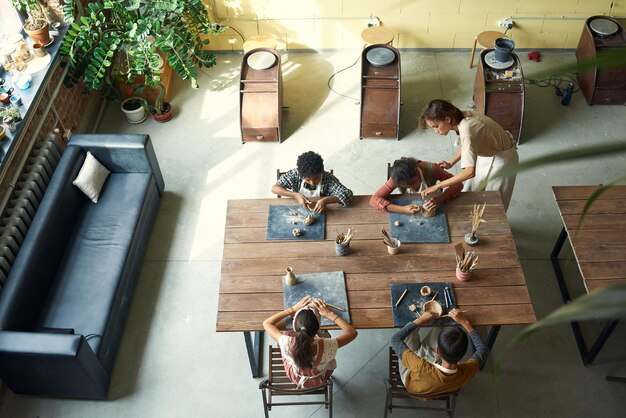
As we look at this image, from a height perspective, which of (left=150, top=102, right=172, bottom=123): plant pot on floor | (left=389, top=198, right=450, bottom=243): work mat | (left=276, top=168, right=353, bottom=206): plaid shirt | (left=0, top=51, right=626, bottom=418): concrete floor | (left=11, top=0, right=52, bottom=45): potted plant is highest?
(left=11, top=0, right=52, bottom=45): potted plant

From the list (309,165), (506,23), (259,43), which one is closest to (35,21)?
(259,43)

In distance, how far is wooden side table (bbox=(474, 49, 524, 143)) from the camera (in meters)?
5.50

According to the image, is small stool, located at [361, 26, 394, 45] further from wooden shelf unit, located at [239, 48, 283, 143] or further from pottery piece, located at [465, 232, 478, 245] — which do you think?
pottery piece, located at [465, 232, 478, 245]

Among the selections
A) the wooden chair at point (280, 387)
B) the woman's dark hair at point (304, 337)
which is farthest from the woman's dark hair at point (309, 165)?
the wooden chair at point (280, 387)

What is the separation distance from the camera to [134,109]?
596cm

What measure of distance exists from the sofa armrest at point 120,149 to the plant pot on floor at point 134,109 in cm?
109

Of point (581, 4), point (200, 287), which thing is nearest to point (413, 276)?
point (200, 287)

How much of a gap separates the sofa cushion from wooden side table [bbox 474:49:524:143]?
10.4 ft

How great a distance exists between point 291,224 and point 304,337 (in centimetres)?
107

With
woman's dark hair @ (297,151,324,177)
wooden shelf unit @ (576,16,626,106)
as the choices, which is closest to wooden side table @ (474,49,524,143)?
wooden shelf unit @ (576,16,626,106)

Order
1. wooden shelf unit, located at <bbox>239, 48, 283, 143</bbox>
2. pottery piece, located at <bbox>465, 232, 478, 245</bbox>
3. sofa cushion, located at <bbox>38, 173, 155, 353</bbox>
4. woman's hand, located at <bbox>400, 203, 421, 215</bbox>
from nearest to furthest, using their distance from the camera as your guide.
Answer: pottery piece, located at <bbox>465, 232, 478, 245</bbox> < woman's hand, located at <bbox>400, 203, 421, 215</bbox> < sofa cushion, located at <bbox>38, 173, 155, 353</bbox> < wooden shelf unit, located at <bbox>239, 48, 283, 143</bbox>

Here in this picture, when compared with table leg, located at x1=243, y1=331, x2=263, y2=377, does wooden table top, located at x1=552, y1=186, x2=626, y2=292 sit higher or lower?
higher

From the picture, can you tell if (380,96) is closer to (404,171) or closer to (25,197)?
(404,171)

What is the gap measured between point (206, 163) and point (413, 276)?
8.93ft
